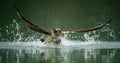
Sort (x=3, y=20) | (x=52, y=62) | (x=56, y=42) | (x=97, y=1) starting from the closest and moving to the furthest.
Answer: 1. (x=52, y=62)
2. (x=56, y=42)
3. (x=3, y=20)
4. (x=97, y=1)

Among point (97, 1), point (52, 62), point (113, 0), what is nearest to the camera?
point (52, 62)

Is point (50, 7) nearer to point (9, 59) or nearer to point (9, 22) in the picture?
point (9, 22)

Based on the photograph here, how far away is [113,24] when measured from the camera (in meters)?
44.2

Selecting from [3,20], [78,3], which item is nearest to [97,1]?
[78,3]

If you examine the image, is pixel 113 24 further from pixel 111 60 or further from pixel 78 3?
pixel 111 60

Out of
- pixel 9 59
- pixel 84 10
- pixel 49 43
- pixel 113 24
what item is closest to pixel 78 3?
pixel 84 10

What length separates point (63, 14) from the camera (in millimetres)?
48125

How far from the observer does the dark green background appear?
43.6 m

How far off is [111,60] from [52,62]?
2096 mm

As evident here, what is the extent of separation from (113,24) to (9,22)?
7614 mm

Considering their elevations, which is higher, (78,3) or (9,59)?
(78,3)

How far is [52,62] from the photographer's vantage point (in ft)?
64.5

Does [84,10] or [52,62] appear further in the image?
[84,10]

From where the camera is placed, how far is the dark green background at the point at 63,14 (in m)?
43.6
